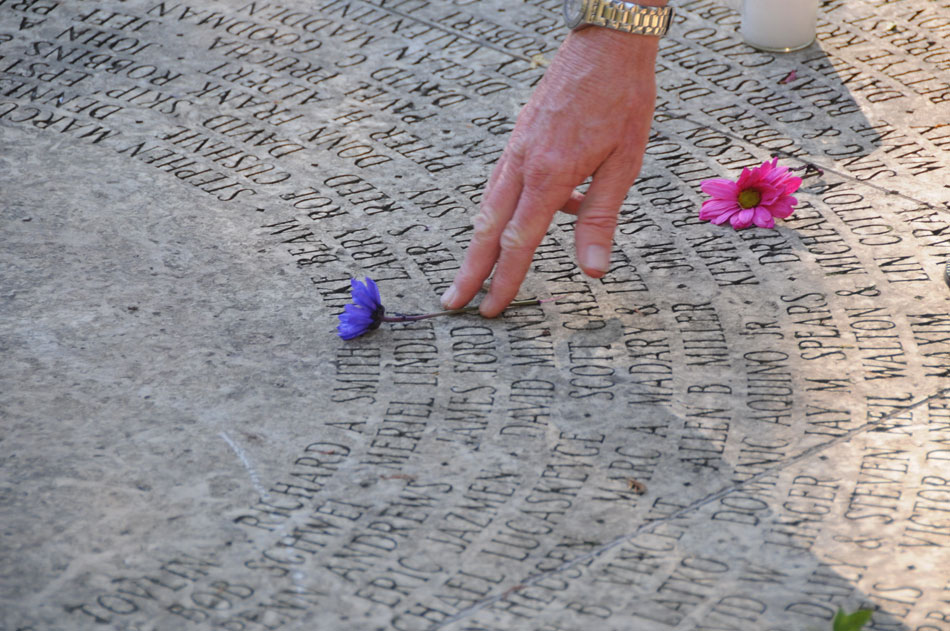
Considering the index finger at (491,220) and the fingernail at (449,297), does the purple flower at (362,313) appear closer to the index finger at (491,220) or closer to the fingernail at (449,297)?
the fingernail at (449,297)

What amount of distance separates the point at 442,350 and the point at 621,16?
1.12 metres

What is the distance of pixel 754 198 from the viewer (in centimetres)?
404

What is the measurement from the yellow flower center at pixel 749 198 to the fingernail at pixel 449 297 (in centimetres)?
120

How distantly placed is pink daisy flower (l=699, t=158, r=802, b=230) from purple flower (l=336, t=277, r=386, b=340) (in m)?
1.30

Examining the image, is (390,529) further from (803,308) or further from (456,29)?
(456,29)

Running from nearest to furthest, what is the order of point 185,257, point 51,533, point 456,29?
point 51,533
point 185,257
point 456,29

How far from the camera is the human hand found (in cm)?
306

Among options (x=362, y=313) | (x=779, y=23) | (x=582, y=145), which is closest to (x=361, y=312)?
(x=362, y=313)

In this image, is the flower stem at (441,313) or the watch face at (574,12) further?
the flower stem at (441,313)

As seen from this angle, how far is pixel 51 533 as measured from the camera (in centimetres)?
279

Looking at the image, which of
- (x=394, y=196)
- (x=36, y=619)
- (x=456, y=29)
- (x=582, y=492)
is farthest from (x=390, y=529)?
(x=456, y=29)

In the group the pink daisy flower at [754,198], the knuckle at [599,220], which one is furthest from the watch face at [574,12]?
the pink daisy flower at [754,198]

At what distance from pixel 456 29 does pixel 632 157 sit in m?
2.50

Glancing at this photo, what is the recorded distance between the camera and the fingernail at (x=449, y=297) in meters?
3.51
